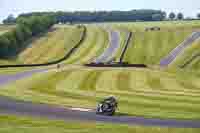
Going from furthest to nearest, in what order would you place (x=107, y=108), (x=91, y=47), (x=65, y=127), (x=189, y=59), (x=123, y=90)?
(x=91, y=47), (x=189, y=59), (x=123, y=90), (x=107, y=108), (x=65, y=127)

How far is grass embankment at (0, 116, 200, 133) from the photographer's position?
34.1 m

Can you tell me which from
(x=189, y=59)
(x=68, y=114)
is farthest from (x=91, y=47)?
(x=68, y=114)

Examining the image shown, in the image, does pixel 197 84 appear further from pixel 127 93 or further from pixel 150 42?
pixel 150 42

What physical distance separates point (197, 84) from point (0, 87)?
27328 millimetres

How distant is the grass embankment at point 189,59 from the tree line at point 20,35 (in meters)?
45.2

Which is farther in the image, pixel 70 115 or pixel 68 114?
pixel 68 114

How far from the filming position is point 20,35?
5827 inches

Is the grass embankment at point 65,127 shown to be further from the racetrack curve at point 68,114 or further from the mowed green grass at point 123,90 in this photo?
the mowed green grass at point 123,90

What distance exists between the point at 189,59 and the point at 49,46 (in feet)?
165

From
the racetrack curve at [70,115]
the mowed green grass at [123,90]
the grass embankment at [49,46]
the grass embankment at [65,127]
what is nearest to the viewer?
the grass embankment at [65,127]

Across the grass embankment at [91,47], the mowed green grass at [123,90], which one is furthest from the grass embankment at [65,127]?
the grass embankment at [91,47]

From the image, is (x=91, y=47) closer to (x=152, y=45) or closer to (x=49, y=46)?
(x=49, y=46)

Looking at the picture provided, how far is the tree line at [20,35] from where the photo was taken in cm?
A: 13112

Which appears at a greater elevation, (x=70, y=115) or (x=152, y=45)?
(x=70, y=115)
